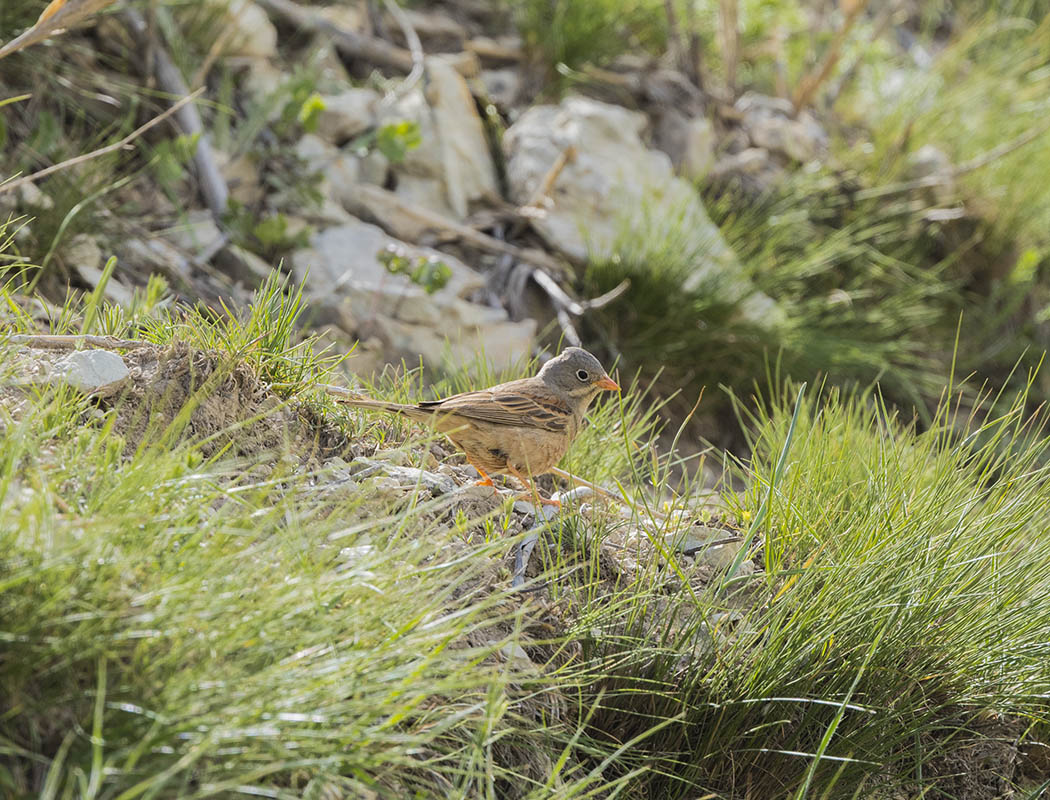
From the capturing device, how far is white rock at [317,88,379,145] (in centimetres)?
650

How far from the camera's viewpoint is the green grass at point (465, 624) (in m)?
2.02

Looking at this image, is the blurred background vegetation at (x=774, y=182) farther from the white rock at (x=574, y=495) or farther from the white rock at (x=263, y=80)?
the white rock at (x=574, y=495)

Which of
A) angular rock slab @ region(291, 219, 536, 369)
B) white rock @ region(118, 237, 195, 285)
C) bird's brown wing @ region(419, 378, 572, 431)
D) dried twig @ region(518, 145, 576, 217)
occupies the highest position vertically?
bird's brown wing @ region(419, 378, 572, 431)

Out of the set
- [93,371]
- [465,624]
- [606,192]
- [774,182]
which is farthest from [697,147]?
[465,624]

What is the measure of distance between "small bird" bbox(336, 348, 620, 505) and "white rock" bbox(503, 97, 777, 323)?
2.59 metres

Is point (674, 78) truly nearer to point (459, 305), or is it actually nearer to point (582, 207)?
point (582, 207)

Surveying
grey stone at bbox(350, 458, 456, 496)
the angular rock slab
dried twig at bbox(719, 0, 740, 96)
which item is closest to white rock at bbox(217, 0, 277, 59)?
the angular rock slab

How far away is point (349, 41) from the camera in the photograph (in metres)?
7.21

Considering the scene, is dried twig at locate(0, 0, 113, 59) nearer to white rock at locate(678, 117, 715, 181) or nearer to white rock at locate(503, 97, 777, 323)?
white rock at locate(503, 97, 777, 323)

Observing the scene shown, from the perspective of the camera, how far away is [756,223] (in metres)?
7.13

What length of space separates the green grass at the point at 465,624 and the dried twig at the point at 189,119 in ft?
7.10

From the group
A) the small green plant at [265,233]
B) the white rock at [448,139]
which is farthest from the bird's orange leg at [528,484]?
the white rock at [448,139]

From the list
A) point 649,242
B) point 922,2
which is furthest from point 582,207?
point 922,2

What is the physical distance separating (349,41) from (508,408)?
4.38 metres
